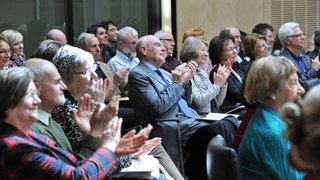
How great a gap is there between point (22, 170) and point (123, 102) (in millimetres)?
3675

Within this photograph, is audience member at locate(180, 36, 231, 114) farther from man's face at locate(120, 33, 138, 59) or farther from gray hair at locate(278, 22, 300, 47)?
gray hair at locate(278, 22, 300, 47)

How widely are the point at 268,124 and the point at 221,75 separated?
3085 mm

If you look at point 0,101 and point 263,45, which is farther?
point 263,45

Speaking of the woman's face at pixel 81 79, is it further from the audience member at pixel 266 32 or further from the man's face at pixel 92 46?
the audience member at pixel 266 32

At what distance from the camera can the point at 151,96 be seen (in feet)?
16.0

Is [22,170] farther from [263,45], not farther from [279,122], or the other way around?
[263,45]

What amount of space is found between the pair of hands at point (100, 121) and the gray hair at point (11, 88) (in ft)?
1.46

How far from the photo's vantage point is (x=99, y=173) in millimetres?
2512

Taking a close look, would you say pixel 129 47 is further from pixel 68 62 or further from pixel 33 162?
pixel 33 162

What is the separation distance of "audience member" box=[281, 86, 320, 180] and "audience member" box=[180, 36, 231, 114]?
3951mm

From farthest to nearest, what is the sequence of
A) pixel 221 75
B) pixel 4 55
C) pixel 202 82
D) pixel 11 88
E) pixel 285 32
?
1. pixel 285 32
2. pixel 221 75
3. pixel 202 82
4. pixel 4 55
5. pixel 11 88

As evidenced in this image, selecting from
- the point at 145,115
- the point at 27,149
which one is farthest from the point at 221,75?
the point at 27,149

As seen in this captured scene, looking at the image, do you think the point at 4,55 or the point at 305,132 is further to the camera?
the point at 4,55

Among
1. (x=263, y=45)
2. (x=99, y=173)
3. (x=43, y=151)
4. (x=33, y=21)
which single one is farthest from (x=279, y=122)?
(x=33, y=21)
